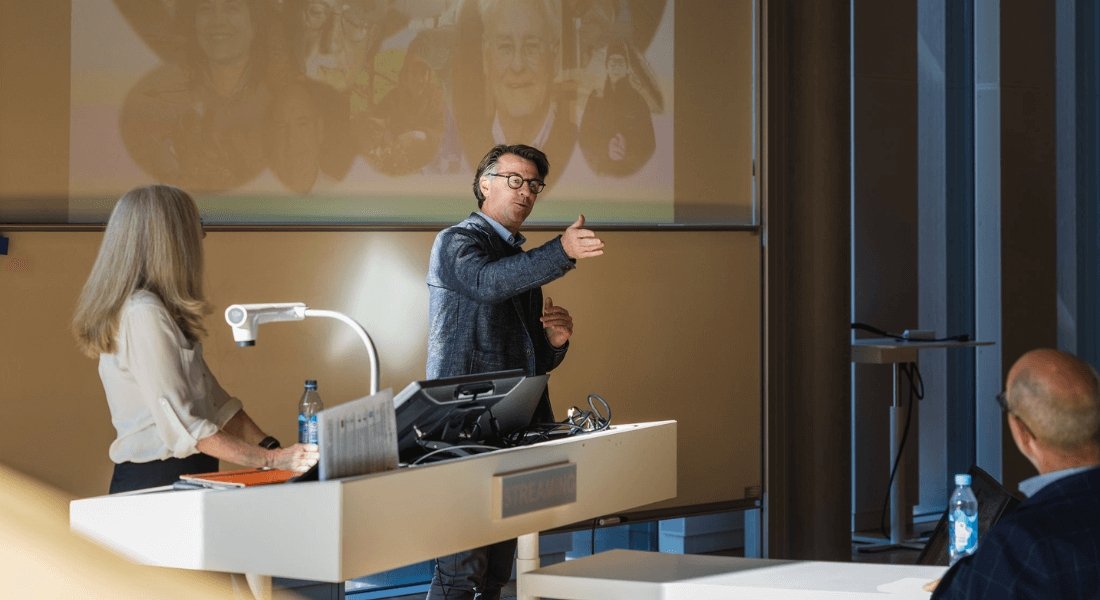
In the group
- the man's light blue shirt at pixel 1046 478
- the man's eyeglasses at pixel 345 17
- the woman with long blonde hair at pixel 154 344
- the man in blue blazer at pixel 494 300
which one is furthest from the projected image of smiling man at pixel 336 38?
the man's light blue shirt at pixel 1046 478

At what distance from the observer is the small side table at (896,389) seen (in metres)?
4.89

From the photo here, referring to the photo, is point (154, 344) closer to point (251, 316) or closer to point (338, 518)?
point (251, 316)

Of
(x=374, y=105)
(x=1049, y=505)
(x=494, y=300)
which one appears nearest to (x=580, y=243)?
(x=494, y=300)

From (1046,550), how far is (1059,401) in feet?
0.91

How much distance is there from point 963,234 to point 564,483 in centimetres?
450

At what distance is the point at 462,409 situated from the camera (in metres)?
2.04

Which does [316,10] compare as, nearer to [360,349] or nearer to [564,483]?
[360,349]

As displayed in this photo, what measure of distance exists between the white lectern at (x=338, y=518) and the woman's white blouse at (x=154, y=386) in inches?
15.3

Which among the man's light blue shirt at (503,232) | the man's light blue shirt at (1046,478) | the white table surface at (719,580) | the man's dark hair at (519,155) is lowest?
the white table surface at (719,580)

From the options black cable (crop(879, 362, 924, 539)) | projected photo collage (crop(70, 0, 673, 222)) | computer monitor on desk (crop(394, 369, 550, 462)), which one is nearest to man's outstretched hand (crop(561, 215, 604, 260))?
computer monitor on desk (crop(394, 369, 550, 462))

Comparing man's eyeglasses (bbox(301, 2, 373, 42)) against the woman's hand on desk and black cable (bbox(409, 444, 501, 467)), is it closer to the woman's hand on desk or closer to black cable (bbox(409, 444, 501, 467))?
the woman's hand on desk

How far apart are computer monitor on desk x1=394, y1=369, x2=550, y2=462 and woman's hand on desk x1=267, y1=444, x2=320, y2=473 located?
0.95 ft

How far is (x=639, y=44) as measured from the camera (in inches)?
177

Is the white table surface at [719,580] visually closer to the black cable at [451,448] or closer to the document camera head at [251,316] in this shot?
the black cable at [451,448]
